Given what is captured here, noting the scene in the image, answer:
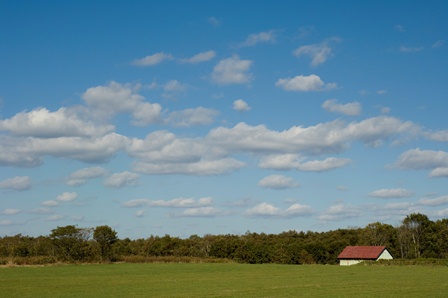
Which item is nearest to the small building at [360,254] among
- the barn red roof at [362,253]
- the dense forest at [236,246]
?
the barn red roof at [362,253]

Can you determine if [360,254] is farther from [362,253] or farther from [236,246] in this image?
[236,246]

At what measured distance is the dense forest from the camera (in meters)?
86.8

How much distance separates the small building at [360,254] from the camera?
94.2m

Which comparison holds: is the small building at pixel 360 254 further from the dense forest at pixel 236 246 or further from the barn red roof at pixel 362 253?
the dense forest at pixel 236 246

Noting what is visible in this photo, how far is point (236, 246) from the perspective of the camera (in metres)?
105

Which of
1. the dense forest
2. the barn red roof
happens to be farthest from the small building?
the dense forest

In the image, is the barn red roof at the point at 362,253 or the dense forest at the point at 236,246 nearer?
the dense forest at the point at 236,246

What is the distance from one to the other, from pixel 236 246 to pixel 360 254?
78.8 feet

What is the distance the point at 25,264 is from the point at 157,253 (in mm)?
36568

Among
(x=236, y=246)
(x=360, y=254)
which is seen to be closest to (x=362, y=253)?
(x=360, y=254)

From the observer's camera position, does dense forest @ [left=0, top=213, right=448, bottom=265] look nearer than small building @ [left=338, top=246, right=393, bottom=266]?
Yes

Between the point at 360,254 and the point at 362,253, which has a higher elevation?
the point at 362,253

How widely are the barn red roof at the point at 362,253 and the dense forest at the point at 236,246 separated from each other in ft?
14.6

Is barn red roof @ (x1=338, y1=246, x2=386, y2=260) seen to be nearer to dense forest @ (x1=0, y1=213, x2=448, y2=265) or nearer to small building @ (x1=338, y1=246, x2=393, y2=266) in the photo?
small building @ (x1=338, y1=246, x2=393, y2=266)
